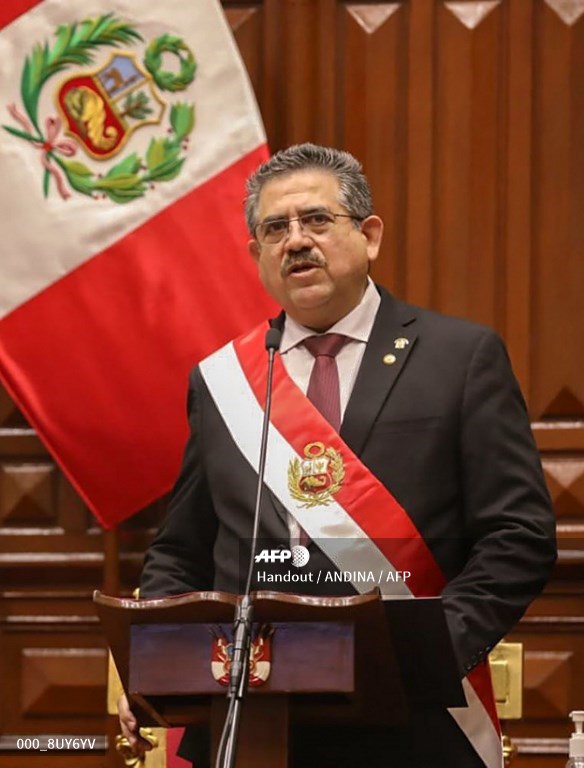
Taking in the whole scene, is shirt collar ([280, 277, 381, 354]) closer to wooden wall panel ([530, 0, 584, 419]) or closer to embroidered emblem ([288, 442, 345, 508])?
embroidered emblem ([288, 442, 345, 508])

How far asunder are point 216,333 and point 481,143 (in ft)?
2.78

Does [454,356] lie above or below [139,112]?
below

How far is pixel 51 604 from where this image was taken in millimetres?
3902

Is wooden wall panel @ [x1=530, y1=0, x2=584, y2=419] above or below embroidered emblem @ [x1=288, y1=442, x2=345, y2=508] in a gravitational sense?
above

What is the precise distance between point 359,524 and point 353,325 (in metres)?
0.42

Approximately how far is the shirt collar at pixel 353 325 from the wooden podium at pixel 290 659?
2.59 feet

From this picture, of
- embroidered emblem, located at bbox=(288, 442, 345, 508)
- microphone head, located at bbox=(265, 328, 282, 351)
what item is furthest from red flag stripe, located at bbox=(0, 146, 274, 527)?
microphone head, located at bbox=(265, 328, 282, 351)

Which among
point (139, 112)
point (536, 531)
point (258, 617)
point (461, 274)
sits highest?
point (139, 112)

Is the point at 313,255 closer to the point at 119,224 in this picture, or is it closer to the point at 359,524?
the point at 359,524

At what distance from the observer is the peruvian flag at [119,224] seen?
3600mm

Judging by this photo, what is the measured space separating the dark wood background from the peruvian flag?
0.90 ft

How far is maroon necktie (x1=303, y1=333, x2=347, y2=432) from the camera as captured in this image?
9.00 ft

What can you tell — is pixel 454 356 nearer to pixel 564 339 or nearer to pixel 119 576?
pixel 564 339

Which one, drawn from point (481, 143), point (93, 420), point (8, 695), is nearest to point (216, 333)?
point (93, 420)
